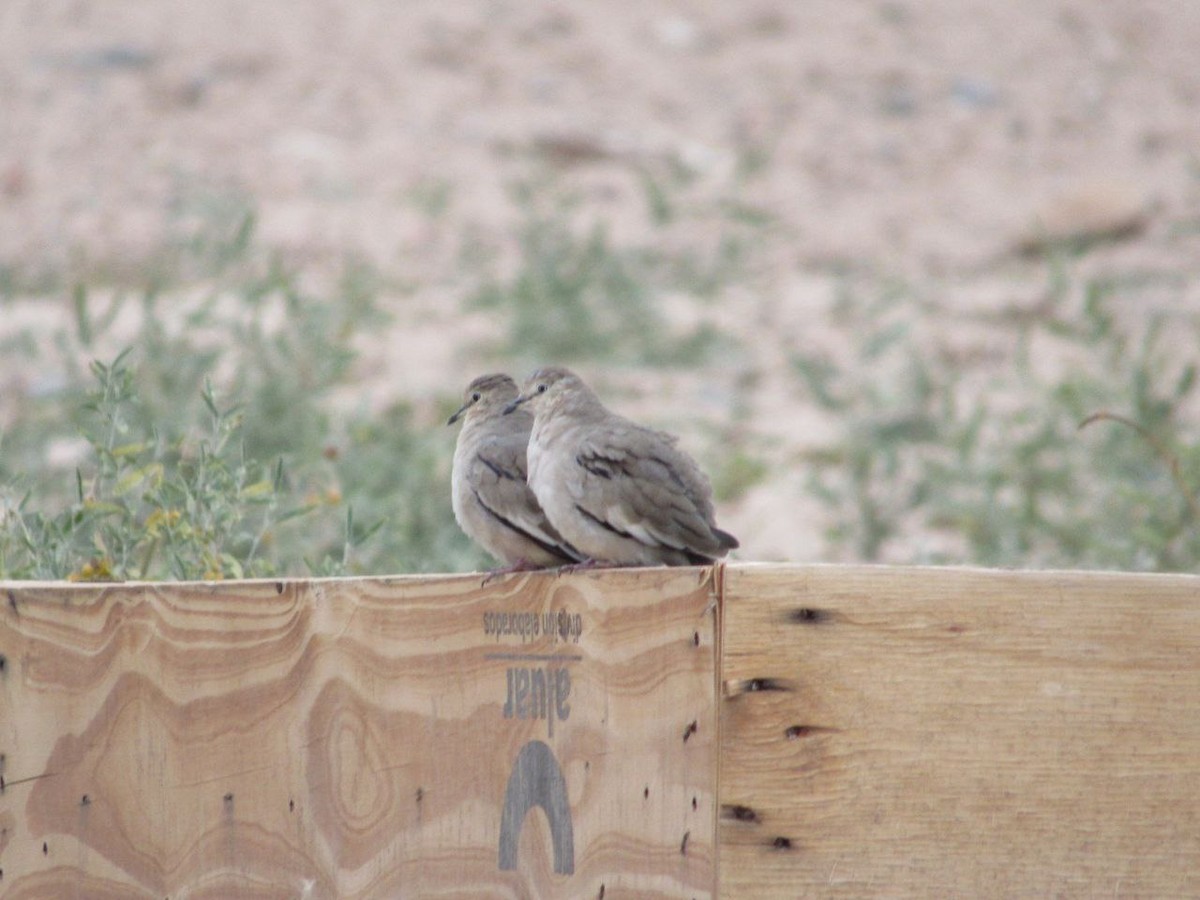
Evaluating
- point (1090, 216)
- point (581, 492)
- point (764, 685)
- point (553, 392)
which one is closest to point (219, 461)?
point (581, 492)

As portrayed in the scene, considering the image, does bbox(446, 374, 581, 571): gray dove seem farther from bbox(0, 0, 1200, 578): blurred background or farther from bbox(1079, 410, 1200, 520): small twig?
bbox(1079, 410, 1200, 520): small twig

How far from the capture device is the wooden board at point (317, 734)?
121 inches

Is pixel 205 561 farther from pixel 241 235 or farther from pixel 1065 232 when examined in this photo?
pixel 1065 232

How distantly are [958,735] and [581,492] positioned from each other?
1347mm

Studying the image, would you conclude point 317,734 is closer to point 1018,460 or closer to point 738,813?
point 738,813

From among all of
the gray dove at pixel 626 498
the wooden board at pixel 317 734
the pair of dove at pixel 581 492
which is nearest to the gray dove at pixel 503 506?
the pair of dove at pixel 581 492

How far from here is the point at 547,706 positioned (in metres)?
3.10

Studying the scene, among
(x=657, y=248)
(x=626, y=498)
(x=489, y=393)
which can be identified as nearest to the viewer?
(x=626, y=498)

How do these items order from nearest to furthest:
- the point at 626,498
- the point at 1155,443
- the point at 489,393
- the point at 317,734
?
the point at 317,734 < the point at 626,498 < the point at 1155,443 < the point at 489,393

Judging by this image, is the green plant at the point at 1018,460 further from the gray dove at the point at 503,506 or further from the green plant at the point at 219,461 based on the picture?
the gray dove at the point at 503,506

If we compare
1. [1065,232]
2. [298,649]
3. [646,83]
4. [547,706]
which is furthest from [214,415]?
[646,83]

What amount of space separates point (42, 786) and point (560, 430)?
5.25 feet

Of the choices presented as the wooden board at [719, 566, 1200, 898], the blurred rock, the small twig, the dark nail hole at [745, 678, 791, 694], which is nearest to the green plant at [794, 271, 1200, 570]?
the small twig

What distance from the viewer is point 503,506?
4520 mm
